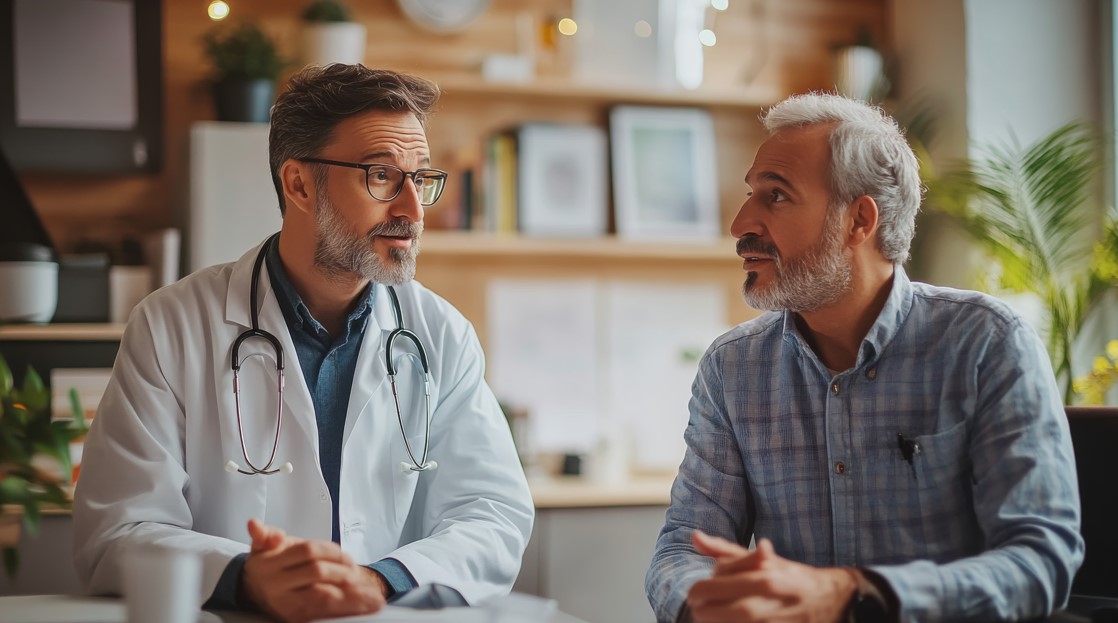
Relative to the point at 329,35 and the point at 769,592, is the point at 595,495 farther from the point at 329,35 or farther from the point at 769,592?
the point at 769,592

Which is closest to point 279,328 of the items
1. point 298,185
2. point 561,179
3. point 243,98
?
point 298,185

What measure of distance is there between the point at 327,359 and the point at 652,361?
2.00 m

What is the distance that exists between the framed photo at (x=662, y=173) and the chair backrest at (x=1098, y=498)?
2.13 meters

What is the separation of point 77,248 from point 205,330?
5.17 ft

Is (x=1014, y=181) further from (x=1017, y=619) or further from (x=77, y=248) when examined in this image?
(x=77, y=248)

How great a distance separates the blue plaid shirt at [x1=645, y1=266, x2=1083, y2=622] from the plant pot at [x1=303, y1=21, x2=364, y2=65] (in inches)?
75.7

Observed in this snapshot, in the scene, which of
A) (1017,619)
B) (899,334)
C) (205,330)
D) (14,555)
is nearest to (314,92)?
(205,330)

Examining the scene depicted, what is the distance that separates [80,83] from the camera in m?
3.14

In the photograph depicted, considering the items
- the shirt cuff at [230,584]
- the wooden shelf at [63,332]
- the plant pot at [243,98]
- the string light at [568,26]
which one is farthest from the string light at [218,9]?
the shirt cuff at [230,584]

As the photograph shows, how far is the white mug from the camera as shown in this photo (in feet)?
3.85

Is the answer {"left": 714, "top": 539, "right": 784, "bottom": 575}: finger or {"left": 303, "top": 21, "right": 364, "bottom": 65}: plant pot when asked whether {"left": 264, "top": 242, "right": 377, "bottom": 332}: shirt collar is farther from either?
{"left": 303, "top": 21, "right": 364, "bottom": 65}: plant pot

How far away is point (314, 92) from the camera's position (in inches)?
76.1

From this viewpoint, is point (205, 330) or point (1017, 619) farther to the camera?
point (205, 330)

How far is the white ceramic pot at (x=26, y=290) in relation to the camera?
282 centimetres
